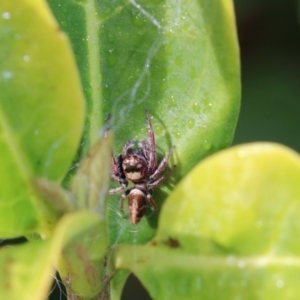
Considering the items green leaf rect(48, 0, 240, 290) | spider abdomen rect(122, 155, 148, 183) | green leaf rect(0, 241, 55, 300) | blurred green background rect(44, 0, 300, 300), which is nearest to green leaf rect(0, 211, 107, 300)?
green leaf rect(0, 241, 55, 300)

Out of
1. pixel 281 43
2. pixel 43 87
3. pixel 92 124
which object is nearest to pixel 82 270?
pixel 43 87

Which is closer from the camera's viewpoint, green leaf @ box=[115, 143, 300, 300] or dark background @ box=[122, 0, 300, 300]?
green leaf @ box=[115, 143, 300, 300]

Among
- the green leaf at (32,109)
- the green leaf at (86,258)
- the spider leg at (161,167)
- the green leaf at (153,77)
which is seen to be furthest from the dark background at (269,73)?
the green leaf at (32,109)

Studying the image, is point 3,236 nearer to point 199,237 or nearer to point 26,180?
point 26,180

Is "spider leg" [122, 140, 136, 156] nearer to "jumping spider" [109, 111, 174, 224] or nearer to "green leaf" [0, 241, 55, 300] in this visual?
"jumping spider" [109, 111, 174, 224]

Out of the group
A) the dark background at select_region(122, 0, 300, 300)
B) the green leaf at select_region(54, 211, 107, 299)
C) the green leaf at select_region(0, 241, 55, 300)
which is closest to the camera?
the green leaf at select_region(0, 241, 55, 300)

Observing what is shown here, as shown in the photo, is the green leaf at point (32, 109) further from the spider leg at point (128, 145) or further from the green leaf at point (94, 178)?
the spider leg at point (128, 145)

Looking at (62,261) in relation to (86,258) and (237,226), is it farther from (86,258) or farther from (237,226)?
(237,226)
